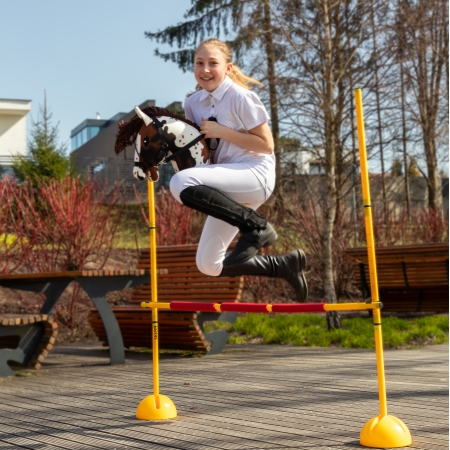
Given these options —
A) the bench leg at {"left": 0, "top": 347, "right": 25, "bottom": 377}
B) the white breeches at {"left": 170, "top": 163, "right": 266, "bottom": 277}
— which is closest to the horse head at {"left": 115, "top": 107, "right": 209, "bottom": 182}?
the white breeches at {"left": 170, "top": 163, "right": 266, "bottom": 277}

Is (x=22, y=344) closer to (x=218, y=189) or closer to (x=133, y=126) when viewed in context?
(x=133, y=126)

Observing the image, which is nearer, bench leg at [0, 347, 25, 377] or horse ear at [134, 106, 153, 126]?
horse ear at [134, 106, 153, 126]

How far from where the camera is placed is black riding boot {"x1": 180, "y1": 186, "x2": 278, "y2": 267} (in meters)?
3.90

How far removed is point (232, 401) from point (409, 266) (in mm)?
6636

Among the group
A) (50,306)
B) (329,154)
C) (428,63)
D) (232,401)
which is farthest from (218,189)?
(428,63)

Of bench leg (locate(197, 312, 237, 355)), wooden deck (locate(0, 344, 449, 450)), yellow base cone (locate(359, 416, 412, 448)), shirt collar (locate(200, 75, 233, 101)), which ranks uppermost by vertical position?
shirt collar (locate(200, 75, 233, 101))

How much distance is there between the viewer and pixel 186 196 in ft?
12.8

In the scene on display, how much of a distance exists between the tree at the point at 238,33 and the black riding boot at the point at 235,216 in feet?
20.9

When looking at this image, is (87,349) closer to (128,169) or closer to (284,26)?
(284,26)

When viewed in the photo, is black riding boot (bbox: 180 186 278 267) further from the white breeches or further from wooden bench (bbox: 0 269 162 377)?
wooden bench (bbox: 0 269 162 377)

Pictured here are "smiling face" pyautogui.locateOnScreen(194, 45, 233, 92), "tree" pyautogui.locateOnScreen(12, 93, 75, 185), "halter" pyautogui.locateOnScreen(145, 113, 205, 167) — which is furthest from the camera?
"tree" pyautogui.locateOnScreen(12, 93, 75, 185)

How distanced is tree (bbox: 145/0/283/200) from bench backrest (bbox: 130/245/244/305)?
2.92 metres

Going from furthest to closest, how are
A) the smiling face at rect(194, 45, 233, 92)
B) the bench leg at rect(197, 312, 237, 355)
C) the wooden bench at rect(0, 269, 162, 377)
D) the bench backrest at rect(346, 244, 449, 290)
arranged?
the bench backrest at rect(346, 244, 449, 290) → the bench leg at rect(197, 312, 237, 355) → the wooden bench at rect(0, 269, 162, 377) → the smiling face at rect(194, 45, 233, 92)

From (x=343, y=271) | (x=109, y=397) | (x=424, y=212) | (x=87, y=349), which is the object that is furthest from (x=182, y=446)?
(x=424, y=212)
